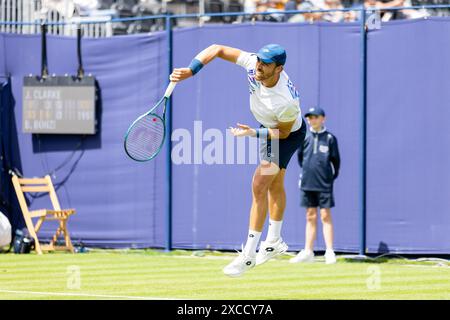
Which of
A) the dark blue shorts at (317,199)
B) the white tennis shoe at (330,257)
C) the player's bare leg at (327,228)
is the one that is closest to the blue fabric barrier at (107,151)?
the dark blue shorts at (317,199)

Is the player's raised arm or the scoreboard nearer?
the player's raised arm

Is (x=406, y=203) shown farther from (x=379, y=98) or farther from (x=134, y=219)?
(x=134, y=219)

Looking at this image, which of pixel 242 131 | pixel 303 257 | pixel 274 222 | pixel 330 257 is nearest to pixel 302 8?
pixel 303 257

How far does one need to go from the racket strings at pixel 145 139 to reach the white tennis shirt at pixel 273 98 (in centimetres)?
109

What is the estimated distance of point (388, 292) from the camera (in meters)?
12.6

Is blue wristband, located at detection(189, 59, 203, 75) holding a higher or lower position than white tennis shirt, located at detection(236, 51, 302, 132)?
higher

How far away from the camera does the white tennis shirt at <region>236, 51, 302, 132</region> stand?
1173cm

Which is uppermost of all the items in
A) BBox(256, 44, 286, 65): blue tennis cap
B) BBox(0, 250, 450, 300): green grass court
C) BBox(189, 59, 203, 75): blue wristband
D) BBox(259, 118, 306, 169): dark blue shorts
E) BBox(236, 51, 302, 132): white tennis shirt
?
BBox(256, 44, 286, 65): blue tennis cap

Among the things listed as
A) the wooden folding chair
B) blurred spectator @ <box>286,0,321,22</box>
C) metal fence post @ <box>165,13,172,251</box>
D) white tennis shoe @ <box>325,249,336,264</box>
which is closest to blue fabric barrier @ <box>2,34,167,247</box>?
metal fence post @ <box>165,13,172,251</box>

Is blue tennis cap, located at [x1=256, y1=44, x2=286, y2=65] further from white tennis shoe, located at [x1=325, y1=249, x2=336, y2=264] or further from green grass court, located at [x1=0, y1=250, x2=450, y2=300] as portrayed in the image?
white tennis shoe, located at [x1=325, y1=249, x2=336, y2=264]

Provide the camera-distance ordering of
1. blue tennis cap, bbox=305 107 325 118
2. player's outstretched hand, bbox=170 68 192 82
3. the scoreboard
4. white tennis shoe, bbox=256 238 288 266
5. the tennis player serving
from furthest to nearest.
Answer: the scoreboard < blue tennis cap, bbox=305 107 325 118 < white tennis shoe, bbox=256 238 288 266 < the tennis player serving < player's outstretched hand, bbox=170 68 192 82

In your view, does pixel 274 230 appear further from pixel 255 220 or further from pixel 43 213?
pixel 43 213
